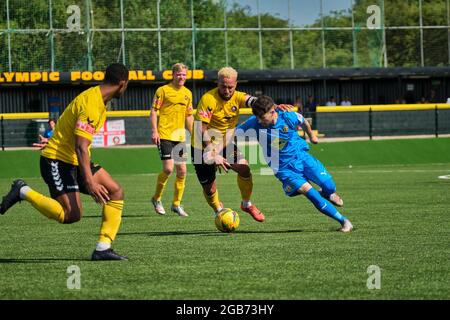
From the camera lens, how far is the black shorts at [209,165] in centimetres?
1421

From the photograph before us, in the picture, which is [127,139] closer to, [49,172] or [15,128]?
[15,128]

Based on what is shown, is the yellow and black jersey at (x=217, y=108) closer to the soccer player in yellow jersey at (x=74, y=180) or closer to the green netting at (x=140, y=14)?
the soccer player in yellow jersey at (x=74, y=180)

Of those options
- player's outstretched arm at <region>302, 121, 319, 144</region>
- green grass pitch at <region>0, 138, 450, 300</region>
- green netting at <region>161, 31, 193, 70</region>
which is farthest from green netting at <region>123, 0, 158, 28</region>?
player's outstretched arm at <region>302, 121, 319, 144</region>

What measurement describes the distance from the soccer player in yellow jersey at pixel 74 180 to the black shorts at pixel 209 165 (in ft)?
13.5

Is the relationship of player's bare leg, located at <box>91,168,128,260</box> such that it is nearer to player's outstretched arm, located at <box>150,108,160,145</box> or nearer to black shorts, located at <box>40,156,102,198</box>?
black shorts, located at <box>40,156,102,198</box>

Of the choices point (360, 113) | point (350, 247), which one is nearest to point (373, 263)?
point (350, 247)

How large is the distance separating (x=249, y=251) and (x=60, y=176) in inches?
81.6

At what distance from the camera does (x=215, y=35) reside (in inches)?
1971

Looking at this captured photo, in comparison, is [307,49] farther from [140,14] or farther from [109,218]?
[109,218]

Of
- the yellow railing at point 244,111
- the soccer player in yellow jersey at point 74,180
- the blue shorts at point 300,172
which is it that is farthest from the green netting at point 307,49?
the soccer player in yellow jersey at point 74,180

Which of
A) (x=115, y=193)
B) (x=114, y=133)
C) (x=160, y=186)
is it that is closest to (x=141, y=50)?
(x=114, y=133)
